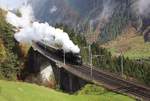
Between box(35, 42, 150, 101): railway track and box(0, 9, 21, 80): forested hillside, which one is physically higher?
box(0, 9, 21, 80): forested hillside

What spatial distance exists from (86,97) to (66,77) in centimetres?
5394

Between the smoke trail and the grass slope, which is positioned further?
the smoke trail

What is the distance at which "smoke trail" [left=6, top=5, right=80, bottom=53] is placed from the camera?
144 metres

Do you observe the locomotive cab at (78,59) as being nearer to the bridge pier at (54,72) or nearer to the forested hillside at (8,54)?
the bridge pier at (54,72)

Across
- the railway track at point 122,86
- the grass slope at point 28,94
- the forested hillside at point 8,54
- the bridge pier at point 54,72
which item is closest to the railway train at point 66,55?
the railway track at point 122,86

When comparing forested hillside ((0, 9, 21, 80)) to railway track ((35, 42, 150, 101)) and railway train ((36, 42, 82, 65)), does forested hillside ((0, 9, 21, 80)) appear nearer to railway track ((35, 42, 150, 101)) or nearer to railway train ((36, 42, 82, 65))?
railway train ((36, 42, 82, 65))

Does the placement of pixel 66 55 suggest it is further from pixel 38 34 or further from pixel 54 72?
pixel 38 34

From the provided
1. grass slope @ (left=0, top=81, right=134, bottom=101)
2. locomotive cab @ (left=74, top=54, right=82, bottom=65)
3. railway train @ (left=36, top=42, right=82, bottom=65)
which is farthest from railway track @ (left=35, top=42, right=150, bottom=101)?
grass slope @ (left=0, top=81, right=134, bottom=101)

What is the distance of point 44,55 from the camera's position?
145625 mm

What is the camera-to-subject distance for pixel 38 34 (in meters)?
164

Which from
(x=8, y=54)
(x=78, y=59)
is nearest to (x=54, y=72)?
(x=78, y=59)

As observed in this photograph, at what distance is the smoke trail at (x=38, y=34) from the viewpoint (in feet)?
474

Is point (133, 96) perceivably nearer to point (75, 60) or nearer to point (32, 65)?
point (75, 60)

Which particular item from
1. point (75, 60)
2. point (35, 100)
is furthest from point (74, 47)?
point (35, 100)
